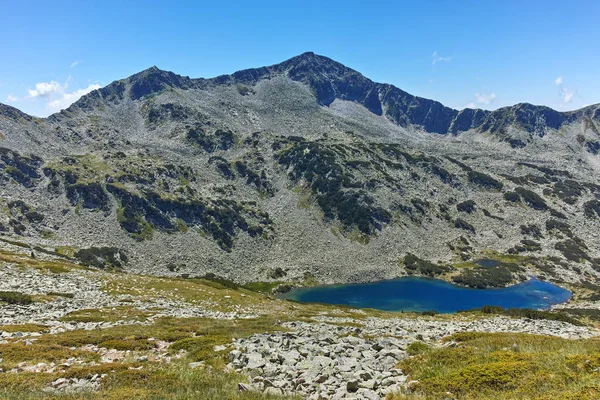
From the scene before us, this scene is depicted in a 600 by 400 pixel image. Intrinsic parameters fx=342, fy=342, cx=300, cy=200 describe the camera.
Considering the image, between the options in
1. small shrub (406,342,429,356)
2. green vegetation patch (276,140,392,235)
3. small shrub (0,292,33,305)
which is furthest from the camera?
green vegetation patch (276,140,392,235)

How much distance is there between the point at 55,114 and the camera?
642 feet

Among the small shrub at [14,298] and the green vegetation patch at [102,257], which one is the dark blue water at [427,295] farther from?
the small shrub at [14,298]

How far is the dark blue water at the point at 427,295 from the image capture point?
86.6 m

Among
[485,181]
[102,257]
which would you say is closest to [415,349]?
[102,257]

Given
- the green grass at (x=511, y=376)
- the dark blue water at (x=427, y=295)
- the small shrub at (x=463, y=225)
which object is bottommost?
the dark blue water at (x=427, y=295)

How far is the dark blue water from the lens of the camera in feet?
284

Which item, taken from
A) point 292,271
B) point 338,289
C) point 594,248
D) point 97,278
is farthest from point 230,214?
point 594,248

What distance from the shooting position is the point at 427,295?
93.8 meters

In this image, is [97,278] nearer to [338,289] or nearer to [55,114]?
[338,289]

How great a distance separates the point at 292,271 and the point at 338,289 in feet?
55.5

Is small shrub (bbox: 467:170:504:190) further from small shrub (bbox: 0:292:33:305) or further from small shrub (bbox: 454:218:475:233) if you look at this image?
small shrub (bbox: 0:292:33:305)

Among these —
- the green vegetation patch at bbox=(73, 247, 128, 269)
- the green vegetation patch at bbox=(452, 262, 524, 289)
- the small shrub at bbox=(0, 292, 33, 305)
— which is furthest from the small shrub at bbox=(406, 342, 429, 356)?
the green vegetation patch at bbox=(452, 262, 524, 289)

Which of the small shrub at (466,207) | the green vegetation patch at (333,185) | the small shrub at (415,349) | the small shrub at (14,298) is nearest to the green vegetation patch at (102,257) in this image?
the small shrub at (14,298)

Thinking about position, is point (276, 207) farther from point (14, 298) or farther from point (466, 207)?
point (14, 298)
